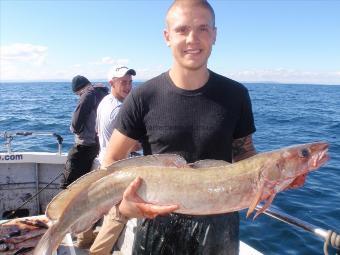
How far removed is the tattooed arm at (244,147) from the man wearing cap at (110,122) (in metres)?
2.33

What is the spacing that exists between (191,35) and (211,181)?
1.24 m

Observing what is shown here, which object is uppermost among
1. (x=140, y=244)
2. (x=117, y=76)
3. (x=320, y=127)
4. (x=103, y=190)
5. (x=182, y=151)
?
(x=117, y=76)

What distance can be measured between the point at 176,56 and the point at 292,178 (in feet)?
4.73

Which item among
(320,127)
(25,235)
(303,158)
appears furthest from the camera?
(320,127)

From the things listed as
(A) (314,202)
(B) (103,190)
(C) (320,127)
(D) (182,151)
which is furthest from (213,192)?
(C) (320,127)

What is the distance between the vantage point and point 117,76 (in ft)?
22.2

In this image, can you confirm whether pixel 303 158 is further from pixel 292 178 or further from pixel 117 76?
pixel 117 76

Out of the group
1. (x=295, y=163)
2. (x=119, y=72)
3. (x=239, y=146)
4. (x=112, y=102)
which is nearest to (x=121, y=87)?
A: (x=119, y=72)

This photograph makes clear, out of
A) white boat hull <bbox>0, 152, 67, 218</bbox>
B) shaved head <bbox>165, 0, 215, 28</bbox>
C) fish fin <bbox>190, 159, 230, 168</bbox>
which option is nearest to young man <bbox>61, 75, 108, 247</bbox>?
white boat hull <bbox>0, 152, 67, 218</bbox>

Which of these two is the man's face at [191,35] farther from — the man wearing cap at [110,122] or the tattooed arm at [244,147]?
the man wearing cap at [110,122]

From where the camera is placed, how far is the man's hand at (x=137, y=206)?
9.71 ft

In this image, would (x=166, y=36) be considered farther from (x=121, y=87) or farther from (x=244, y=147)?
(x=121, y=87)

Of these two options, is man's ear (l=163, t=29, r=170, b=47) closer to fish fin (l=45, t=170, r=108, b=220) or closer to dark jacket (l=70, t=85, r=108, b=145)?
fish fin (l=45, t=170, r=108, b=220)

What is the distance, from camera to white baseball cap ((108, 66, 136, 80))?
681 centimetres
